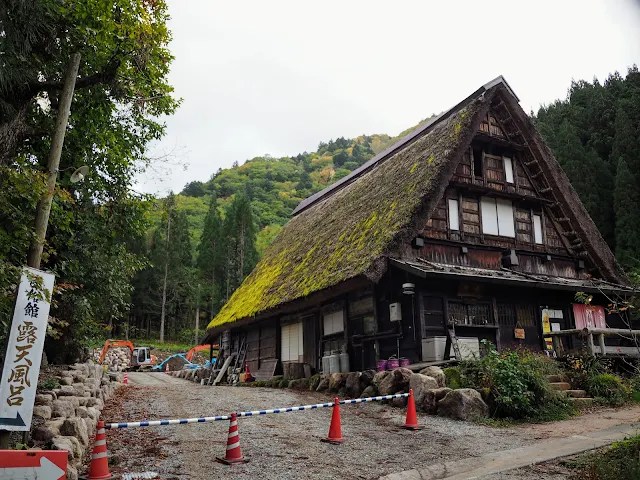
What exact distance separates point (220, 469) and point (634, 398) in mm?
9520

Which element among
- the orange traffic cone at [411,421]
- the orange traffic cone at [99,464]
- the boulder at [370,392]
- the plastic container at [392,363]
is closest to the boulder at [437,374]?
the boulder at [370,392]

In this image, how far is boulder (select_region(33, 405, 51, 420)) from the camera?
617 centimetres

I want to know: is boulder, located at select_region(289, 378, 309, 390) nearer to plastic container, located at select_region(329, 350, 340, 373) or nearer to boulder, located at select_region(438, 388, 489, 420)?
plastic container, located at select_region(329, 350, 340, 373)

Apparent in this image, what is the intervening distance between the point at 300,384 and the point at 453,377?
19.0 feet

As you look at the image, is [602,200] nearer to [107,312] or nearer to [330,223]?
[330,223]

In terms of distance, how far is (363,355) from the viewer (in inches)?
544

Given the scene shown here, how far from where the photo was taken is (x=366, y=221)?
1489 cm

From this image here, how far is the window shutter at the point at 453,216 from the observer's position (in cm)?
1407

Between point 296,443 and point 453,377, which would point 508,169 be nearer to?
point 453,377

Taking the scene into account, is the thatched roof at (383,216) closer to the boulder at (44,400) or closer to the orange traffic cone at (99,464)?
the boulder at (44,400)

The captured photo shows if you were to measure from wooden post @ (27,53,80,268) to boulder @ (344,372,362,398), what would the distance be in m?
→ 7.53

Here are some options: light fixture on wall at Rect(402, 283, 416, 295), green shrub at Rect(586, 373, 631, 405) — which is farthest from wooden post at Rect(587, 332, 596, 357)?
light fixture on wall at Rect(402, 283, 416, 295)

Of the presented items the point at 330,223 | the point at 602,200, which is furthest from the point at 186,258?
the point at 602,200

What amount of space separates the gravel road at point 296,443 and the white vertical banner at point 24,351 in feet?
4.26
